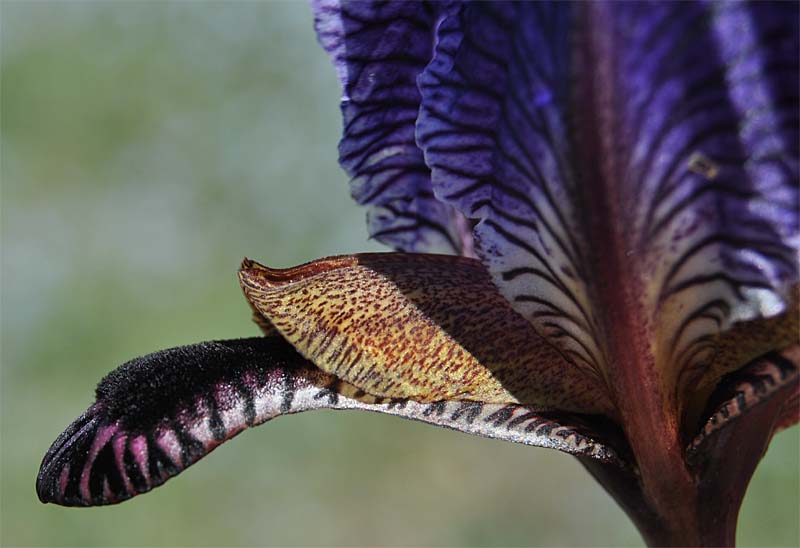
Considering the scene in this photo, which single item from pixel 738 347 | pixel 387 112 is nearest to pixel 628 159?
pixel 738 347

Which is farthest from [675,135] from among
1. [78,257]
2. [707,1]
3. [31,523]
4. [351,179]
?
[78,257]

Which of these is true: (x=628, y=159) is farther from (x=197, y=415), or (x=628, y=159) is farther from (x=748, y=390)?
(x=197, y=415)

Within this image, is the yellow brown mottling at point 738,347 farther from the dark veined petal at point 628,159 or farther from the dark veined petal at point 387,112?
the dark veined petal at point 387,112

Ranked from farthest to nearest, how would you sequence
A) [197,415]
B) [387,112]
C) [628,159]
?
[387,112] → [197,415] → [628,159]

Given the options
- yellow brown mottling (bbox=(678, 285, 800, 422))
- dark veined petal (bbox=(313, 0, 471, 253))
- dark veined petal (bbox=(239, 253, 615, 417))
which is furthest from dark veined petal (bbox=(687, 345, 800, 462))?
dark veined petal (bbox=(313, 0, 471, 253))

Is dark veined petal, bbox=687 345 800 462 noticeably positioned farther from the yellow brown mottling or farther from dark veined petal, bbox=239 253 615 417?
dark veined petal, bbox=239 253 615 417

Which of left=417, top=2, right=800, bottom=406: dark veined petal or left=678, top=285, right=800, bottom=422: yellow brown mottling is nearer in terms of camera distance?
left=417, top=2, right=800, bottom=406: dark veined petal

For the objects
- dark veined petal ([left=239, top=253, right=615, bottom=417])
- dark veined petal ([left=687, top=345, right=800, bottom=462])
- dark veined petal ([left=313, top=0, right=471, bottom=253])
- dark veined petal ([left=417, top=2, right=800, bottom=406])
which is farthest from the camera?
dark veined petal ([left=313, top=0, right=471, bottom=253])
